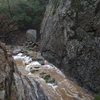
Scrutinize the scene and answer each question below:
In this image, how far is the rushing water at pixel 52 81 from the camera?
6605mm

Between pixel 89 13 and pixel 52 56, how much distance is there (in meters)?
4.28

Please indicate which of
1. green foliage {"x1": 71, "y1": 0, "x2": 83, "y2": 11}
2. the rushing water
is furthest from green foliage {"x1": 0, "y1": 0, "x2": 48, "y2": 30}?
green foliage {"x1": 71, "y1": 0, "x2": 83, "y2": 11}

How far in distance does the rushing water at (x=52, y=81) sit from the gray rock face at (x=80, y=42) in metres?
0.38

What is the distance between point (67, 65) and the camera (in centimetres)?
818

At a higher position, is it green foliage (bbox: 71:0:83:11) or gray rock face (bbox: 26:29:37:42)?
green foliage (bbox: 71:0:83:11)

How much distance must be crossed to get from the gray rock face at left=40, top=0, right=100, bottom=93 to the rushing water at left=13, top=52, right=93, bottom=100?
38 centimetres

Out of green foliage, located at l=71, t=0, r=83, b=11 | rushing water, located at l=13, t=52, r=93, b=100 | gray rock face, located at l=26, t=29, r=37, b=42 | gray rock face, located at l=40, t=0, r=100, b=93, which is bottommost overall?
rushing water, located at l=13, t=52, r=93, b=100

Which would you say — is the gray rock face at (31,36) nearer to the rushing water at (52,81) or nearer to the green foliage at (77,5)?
the rushing water at (52,81)

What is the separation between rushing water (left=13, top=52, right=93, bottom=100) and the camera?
21.7 feet

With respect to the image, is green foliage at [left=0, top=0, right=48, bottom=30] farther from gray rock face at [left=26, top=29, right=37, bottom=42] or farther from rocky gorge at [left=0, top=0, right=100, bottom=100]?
rocky gorge at [left=0, top=0, right=100, bottom=100]

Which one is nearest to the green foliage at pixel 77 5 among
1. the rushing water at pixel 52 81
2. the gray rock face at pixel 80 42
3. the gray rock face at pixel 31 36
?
the gray rock face at pixel 80 42

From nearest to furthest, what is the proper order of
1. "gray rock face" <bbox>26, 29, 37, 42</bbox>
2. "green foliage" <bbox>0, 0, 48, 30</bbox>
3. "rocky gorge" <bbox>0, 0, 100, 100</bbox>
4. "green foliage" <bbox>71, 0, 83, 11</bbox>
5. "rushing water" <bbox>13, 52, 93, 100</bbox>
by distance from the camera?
"rocky gorge" <bbox>0, 0, 100, 100</bbox> → "rushing water" <bbox>13, 52, 93, 100</bbox> → "green foliage" <bbox>71, 0, 83, 11</bbox> → "gray rock face" <bbox>26, 29, 37, 42</bbox> → "green foliage" <bbox>0, 0, 48, 30</bbox>

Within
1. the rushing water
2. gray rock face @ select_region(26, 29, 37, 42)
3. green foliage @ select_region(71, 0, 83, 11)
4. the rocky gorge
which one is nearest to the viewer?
the rocky gorge

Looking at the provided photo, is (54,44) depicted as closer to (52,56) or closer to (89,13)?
(52,56)
